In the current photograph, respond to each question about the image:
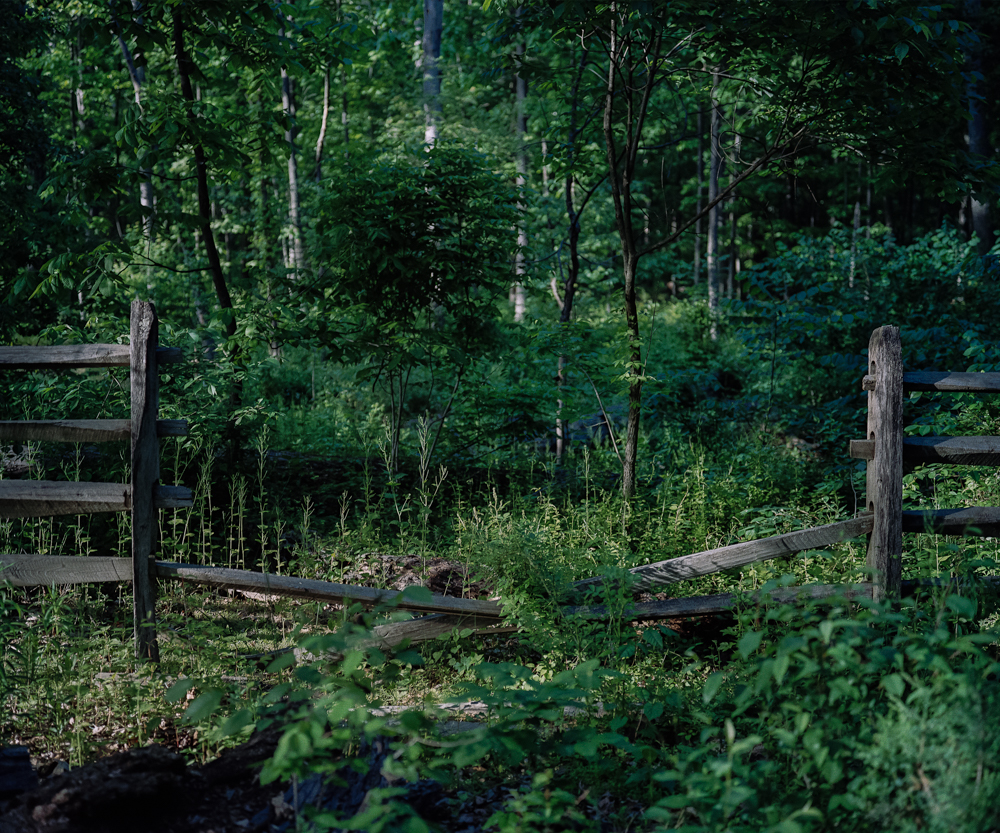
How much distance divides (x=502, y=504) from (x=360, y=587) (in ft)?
5.71

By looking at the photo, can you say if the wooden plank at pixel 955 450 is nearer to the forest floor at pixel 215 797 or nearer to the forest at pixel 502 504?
the forest at pixel 502 504

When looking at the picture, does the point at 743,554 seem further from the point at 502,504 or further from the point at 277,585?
the point at 277,585

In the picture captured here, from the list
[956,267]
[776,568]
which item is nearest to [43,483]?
[776,568]

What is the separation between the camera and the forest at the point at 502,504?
2.74 m

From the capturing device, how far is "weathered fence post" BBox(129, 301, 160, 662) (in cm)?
432

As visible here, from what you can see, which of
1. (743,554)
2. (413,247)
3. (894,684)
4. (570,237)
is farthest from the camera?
(570,237)

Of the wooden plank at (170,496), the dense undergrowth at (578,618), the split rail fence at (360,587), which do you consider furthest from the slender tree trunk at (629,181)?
the wooden plank at (170,496)

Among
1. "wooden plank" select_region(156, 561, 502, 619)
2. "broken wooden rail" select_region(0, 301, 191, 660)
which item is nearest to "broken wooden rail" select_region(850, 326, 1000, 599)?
"wooden plank" select_region(156, 561, 502, 619)

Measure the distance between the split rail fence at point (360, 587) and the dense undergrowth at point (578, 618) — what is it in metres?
0.20

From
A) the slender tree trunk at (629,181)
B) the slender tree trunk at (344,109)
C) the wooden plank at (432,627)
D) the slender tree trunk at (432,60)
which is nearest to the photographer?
the wooden plank at (432,627)

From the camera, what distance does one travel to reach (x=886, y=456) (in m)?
4.46

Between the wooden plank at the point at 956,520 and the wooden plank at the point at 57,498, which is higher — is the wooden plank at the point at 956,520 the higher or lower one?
the lower one

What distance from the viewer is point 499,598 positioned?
4.73 m

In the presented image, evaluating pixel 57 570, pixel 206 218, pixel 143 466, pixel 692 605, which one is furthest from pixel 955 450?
pixel 206 218
